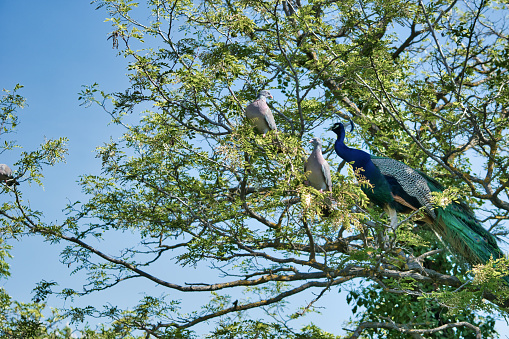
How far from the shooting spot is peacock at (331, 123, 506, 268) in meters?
7.09

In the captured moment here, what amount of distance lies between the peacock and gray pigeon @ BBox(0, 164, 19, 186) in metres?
4.11

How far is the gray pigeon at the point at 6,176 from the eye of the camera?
697 centimetres

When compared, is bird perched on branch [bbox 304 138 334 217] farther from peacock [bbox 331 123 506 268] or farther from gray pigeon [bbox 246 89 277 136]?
peacock [bbox 331 123 506 268]

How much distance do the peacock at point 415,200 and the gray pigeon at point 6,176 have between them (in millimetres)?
4113

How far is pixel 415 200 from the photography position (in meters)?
7.25

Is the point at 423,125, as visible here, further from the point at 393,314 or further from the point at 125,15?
the point at 125,15

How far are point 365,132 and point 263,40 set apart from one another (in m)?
2.11

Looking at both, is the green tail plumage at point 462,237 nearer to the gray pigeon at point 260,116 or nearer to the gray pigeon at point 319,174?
the gray pigeon at point 319,174

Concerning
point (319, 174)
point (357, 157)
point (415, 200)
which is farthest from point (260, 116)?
point (415, 200)

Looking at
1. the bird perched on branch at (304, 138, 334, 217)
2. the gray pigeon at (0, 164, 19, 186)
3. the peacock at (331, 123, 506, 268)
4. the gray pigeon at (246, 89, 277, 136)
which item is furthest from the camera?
the peacock at (331, 123, 506, 268)

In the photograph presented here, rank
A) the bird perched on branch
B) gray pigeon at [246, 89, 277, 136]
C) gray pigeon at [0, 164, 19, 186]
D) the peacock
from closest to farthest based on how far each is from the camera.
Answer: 1. the bird perched on branch
2. gray pigeon at [246, 89, 277, 136]
3. gray pigeon at [0, 164, 19, 186]
4. the peacock

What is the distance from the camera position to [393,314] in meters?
8.38

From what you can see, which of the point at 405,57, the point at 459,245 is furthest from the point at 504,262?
the point at 405,57

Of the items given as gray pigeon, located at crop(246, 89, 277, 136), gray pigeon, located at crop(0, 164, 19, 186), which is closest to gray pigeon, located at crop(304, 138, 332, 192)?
gray pigeon, located at crop(246, 89, 277, 136)
